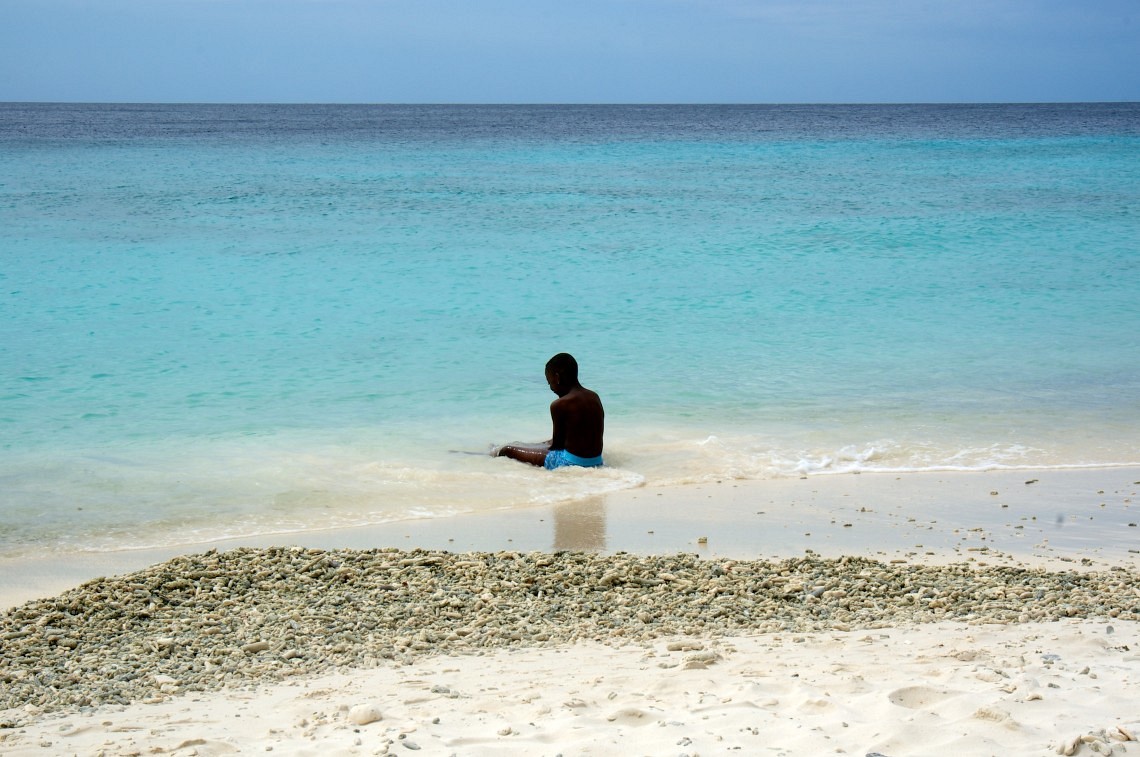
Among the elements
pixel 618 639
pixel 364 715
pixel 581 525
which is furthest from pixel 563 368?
pixel 364 715

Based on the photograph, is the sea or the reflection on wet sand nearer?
the reflection on wet sand

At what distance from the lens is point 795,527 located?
6406 millimetres

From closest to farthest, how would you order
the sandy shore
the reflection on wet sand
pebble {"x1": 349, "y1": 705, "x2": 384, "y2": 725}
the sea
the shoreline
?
the sandy shore
pebble {"x1": 349, "y1": 705, "x2": 384, "y2": 725}
the shoreline
the reflection on wet sand
the sea

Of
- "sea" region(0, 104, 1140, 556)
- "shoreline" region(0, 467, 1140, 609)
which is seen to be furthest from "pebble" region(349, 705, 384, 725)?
"sea" region(0, 104, 1140, 556)

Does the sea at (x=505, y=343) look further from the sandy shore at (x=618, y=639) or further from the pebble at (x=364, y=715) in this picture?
the pebble at (x=364, y=715)

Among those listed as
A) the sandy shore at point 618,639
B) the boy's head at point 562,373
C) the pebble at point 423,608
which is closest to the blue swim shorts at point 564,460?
the boy's head at point 562,373

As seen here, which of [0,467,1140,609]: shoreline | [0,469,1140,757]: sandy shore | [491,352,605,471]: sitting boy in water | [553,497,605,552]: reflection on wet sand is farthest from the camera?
[491,352,605,471]: sitting boy in water

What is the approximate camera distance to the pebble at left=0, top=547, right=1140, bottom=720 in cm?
423

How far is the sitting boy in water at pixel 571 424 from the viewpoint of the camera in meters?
7.71

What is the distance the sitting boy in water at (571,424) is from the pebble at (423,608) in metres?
2.11

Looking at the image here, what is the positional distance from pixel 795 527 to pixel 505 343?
6.51 m

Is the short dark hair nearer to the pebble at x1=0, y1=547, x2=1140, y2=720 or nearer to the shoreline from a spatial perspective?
the shoreline

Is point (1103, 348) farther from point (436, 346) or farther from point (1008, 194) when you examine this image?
point (1008, 194)

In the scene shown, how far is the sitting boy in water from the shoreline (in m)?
0.56
